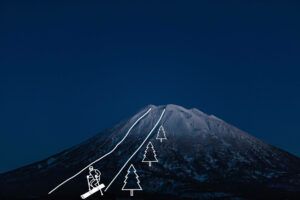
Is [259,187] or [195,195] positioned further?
[259,187]

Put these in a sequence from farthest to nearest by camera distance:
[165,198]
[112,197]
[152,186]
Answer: [152,186] → [165,198] → [112,197]

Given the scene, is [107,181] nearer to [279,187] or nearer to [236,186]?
[236,186]

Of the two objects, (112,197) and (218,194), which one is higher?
(218,194)

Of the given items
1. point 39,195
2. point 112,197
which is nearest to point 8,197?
point 39,195

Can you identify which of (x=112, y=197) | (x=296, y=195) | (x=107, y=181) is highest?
(x=107, y=181)

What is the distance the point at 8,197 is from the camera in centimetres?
18650

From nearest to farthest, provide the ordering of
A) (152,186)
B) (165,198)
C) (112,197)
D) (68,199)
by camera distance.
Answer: (112,197), (68,199), (165,198), (152,186)

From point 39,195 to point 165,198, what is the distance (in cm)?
4681

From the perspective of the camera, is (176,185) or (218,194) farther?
(176,185)

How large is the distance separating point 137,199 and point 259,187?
165 ft

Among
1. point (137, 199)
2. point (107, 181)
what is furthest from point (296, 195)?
point (107, 181)

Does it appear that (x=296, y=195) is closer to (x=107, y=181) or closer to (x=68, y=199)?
(x=107, y=181)

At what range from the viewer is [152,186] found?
196 m

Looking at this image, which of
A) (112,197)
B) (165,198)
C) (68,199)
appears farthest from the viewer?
(165,198)
